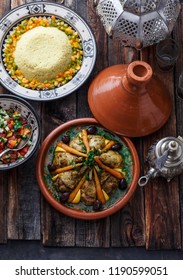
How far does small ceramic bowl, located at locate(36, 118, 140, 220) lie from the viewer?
1.84m

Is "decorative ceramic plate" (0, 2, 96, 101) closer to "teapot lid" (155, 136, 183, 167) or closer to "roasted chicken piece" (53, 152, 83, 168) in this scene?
"roasted chicken piece" (53, 152, 83, 168)

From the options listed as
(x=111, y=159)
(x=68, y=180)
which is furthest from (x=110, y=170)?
(x=68, y=180)

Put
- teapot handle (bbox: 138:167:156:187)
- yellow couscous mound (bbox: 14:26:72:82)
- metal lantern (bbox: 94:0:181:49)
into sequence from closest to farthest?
metal lantern (bbox: 94:0:181:49), teapot handle (bbox: 138:167:156:187), yellow couscous mound (bbox: 14:26:72:82)

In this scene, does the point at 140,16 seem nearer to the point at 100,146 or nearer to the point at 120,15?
the point at 120,15

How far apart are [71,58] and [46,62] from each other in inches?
3.4

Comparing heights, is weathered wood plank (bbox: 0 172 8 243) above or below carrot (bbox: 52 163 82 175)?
below

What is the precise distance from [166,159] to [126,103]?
219mm

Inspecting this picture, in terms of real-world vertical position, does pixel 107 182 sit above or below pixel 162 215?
above

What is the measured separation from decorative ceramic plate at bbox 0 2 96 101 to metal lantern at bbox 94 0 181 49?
0.56ft

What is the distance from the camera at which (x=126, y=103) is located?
1.85m

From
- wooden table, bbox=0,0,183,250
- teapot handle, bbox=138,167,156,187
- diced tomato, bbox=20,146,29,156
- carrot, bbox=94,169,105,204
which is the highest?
diced tomato, bbox=20,146,29,156

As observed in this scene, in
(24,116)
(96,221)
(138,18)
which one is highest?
(138,18)

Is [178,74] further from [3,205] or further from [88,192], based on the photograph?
[3,205]

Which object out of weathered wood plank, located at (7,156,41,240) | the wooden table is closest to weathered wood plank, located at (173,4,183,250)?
the wooden table
